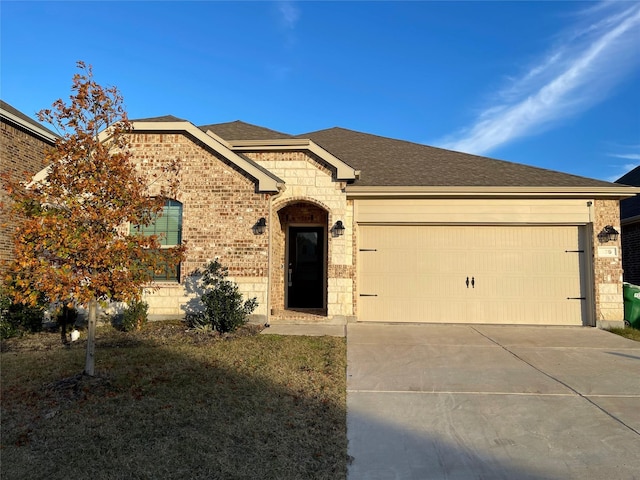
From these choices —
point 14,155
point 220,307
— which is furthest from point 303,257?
point 14,155

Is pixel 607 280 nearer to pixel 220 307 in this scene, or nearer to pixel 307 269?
pixel 307 269

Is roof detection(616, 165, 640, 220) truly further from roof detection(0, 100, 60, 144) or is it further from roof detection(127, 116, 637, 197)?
roof detection(0, 100, 60, 144)

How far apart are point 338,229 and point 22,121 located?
964 cm

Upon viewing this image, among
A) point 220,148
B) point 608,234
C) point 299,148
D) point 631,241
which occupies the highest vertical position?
point 299,148

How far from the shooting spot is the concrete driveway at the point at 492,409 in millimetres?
3635

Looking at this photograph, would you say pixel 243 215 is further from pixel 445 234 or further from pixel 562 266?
pixel 562 266

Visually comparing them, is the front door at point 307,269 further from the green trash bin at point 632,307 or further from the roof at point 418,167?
the green trash bin at point 632,307

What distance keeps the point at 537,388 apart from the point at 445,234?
5.56 metres

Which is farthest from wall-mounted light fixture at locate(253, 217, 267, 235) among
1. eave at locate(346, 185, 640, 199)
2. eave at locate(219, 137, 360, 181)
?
eave at locate(346, 185, 640, 199)

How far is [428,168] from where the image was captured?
1173 cm

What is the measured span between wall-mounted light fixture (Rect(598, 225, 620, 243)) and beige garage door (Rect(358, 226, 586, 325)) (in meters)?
0.47

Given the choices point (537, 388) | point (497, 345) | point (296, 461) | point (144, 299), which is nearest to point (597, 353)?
point (497, 345)

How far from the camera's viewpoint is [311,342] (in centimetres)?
790

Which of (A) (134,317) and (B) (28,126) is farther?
(B) (28,126)
